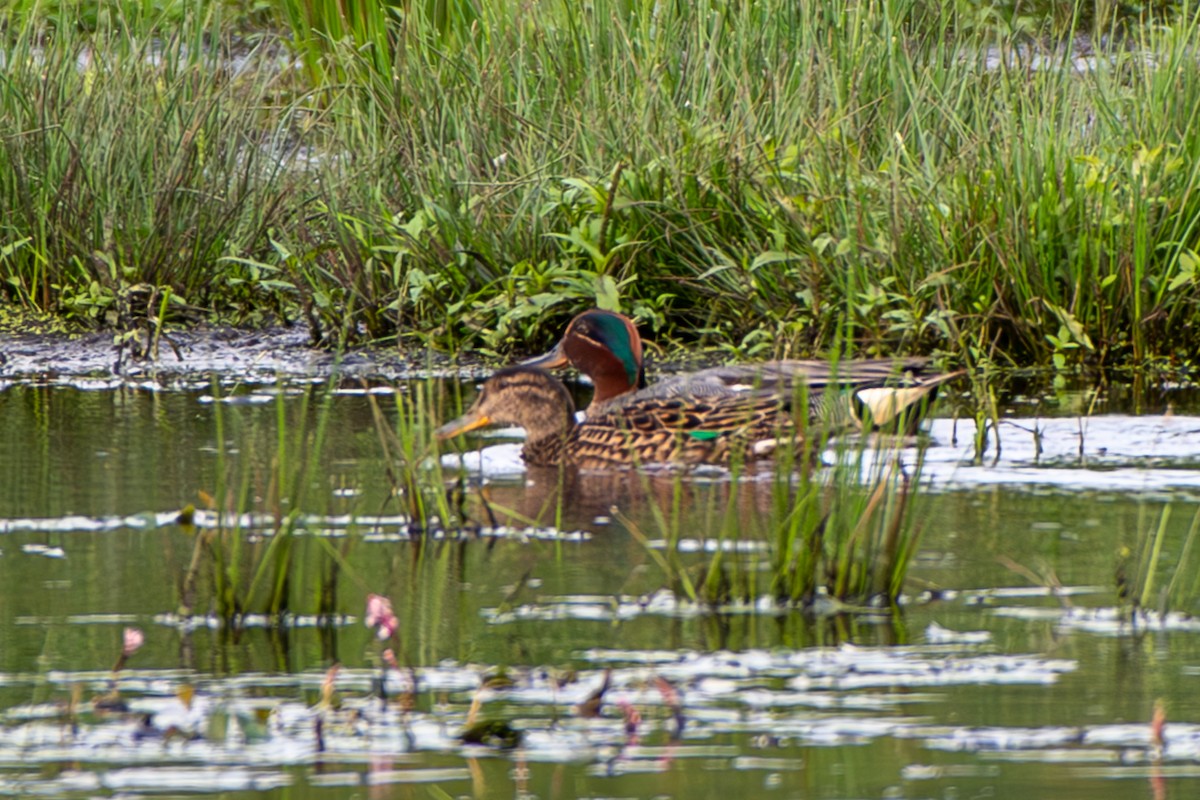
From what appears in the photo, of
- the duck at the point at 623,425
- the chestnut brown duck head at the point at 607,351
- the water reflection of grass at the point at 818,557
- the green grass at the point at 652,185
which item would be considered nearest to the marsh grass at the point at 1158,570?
the water reflection of grass at the point at 818,557

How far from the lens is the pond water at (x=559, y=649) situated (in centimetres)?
412

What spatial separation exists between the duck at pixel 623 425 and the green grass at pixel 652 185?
123 cm

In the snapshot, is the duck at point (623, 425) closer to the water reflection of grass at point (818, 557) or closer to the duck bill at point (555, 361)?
the duck bill at point (555, 361)

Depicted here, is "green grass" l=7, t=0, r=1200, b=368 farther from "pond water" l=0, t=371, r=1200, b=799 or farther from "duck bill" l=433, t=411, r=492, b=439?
"pond water" l=0, t=371, r=1200, b=799

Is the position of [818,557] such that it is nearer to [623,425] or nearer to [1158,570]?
[1158,570]

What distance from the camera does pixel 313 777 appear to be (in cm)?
408

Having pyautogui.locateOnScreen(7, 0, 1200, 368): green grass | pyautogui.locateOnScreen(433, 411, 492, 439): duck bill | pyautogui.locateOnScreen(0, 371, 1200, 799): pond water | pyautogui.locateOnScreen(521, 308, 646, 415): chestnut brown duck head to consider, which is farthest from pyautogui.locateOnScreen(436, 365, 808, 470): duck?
pyautogui.locateOnScreen(7, 0, 1200, 368): green grass

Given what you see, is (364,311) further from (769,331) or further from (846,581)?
(846,581)

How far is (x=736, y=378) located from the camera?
27.0 ft

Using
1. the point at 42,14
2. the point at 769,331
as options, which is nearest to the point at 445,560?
the point at 769,331

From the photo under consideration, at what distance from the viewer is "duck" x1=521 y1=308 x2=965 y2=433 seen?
7.74m

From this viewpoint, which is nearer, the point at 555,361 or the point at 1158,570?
the point at 1158,570

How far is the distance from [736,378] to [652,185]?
227cm

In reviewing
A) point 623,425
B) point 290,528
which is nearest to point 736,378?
point 623,425
